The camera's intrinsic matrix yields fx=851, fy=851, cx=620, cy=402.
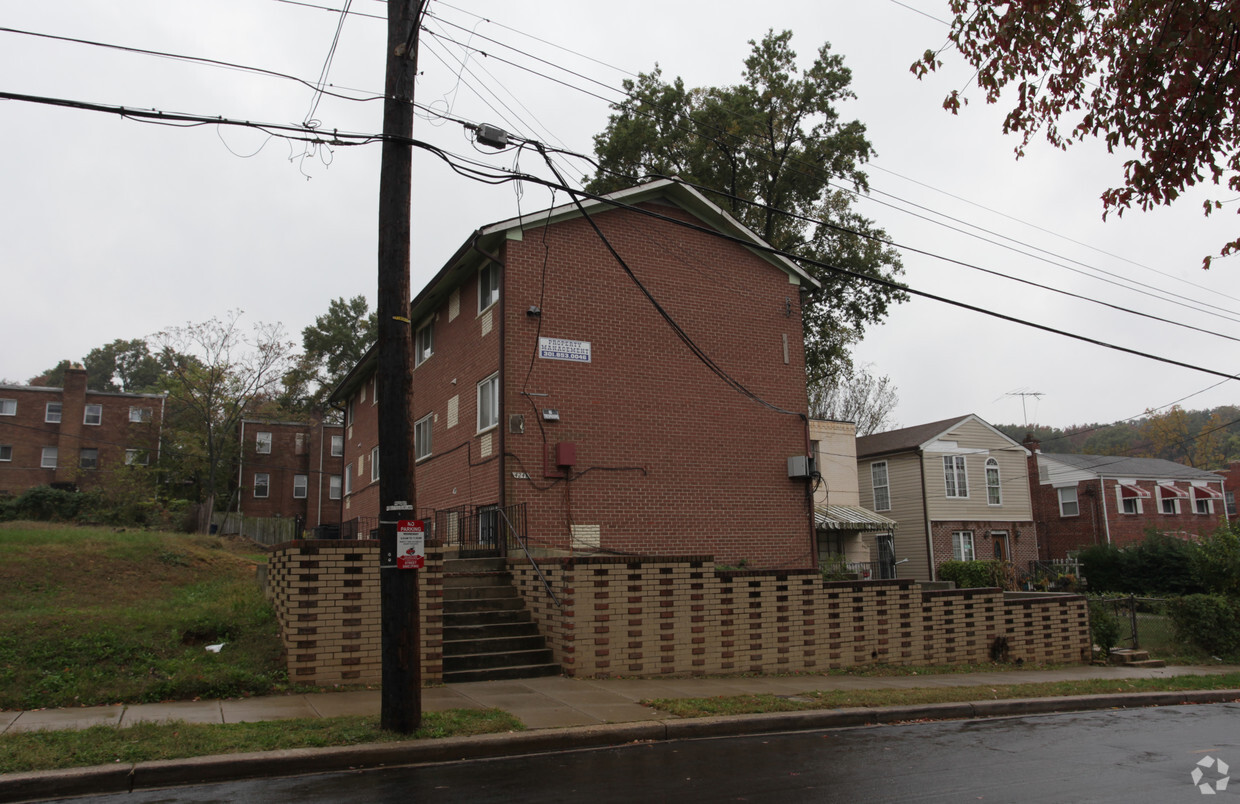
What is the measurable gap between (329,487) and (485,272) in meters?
38.3

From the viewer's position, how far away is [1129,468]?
1590 inches

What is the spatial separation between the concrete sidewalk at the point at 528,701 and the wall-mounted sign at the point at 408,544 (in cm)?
178

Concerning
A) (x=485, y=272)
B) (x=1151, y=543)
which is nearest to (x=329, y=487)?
(x=485, y=272)

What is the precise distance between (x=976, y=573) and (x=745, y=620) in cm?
2199

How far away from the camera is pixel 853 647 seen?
44.0ft

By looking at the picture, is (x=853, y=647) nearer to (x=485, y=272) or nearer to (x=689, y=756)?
(x=689, y=756)

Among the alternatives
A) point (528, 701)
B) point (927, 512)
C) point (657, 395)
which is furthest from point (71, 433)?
point (528, 701)

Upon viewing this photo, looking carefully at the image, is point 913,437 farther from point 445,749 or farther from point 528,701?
point 445,749

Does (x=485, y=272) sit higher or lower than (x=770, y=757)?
higher

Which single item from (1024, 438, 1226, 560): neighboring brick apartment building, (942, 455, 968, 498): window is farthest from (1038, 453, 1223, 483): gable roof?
(942, 455, 968, 498): window

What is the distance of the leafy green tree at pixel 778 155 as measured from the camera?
29125mm

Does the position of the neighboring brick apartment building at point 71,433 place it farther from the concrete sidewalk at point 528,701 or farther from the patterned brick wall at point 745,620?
the concrete sidewalk at point 528,701

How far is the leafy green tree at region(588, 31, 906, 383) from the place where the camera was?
29.1 m

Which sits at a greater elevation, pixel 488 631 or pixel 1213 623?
Result: pixel 488 631
